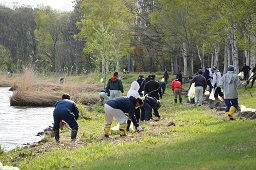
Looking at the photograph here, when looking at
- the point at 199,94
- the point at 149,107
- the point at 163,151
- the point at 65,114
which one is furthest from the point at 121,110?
the point at 199,94

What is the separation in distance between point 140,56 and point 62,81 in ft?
99.2

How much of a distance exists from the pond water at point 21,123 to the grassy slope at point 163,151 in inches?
71.5

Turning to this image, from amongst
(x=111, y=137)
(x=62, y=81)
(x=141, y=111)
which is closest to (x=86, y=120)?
(x=141, y=111)

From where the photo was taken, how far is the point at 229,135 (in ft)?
43.8

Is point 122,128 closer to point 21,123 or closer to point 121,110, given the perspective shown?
point 121,110

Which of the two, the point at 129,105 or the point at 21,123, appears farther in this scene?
the point at 21,123

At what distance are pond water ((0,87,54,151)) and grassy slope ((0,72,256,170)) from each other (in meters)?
1.82

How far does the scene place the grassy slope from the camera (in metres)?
9.79

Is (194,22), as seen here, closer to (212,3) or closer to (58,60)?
(212,3)

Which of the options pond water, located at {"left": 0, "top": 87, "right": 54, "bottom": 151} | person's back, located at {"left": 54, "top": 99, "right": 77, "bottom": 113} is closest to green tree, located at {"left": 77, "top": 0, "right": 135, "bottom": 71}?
pond water, located at {"left": 0, "top": 87, "right": 54, "bottom": 151}

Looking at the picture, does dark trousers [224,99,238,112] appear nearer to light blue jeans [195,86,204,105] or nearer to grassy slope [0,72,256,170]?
grassy slope [0,72,256,170]

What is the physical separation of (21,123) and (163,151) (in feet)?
44.0

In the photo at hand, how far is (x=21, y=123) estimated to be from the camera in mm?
23594

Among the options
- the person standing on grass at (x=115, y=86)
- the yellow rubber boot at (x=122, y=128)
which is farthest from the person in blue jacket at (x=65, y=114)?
the person standing on grass at (x=115, y=86)
